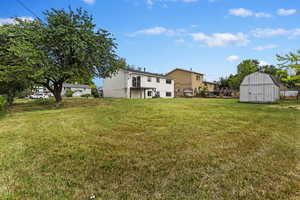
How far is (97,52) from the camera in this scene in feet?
43.3

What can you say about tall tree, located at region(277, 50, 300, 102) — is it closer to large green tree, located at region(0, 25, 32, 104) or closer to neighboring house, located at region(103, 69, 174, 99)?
large green tree, located at region(0, 25, 32, 104)

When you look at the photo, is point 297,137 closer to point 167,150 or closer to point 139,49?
point 167,150

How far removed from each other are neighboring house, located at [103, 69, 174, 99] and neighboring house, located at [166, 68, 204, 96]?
8.41 metres

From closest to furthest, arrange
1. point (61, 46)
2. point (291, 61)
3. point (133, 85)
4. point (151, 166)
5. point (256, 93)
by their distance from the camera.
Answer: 1. point (151, 166)
2. point (291, 61)
3. point (61, 46)
4. point (256, 93)
5. point (133, 85)

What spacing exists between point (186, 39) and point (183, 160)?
781 inches

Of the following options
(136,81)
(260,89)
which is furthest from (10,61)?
(260,89)

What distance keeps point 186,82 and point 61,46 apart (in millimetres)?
29903

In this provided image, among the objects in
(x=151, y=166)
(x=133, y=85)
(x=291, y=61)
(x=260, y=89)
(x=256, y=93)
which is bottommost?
(x=151, y=166)

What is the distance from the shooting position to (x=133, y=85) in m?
26.2

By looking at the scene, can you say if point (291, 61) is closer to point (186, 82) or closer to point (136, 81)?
point (136, 81)

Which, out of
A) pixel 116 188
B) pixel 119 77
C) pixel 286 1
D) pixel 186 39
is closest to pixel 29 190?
pixel 116 188

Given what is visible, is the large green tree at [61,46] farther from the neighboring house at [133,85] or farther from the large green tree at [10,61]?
the neighboring house at [133,85]

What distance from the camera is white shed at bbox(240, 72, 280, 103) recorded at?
613 inches

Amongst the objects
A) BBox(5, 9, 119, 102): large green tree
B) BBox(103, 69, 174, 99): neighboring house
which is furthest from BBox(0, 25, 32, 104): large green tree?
BBox(103, 69, 174, 99): neighboring house
